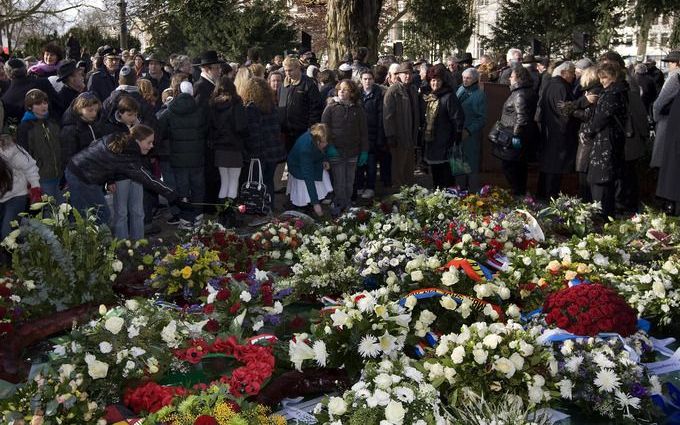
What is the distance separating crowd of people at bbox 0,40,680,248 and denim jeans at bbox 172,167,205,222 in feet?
0.05

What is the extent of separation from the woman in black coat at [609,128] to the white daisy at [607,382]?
14.7 feet

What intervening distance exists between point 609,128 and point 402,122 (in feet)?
9.95

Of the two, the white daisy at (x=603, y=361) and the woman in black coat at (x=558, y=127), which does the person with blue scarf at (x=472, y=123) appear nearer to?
the woman in black coat at (x=558, y=127)

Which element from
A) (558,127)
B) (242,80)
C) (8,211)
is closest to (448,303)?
(8,211)

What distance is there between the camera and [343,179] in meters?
9.75

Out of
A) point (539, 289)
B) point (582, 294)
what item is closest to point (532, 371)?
point (582, 294)

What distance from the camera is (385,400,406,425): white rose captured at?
10.3 feet

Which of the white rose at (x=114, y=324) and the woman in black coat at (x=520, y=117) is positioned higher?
the woman in black coat at (x=520, y=117)

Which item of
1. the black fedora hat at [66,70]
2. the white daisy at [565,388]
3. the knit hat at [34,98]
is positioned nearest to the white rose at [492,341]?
the white daisy at [565,388]

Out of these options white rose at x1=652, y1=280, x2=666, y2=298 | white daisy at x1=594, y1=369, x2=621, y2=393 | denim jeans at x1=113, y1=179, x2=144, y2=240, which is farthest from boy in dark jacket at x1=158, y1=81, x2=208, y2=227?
white daisy at x1=594, y1=369, x2=621, y2=393

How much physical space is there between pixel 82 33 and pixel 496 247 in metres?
35.0

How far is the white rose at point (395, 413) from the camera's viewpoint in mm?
3146

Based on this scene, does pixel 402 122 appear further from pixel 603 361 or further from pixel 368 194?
Answer: pixel 603 361

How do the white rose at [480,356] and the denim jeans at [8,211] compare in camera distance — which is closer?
the white rose at [480,356]
